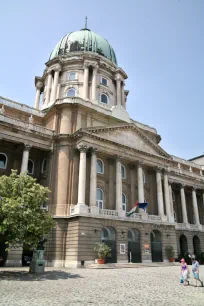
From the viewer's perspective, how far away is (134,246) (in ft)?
106

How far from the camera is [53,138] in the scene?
34.2 metres

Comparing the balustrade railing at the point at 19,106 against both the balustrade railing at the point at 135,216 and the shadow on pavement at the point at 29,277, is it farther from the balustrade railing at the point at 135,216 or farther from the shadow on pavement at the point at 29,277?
the shadow on pavement at the point at 29,277

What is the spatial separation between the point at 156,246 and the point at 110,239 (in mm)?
7696

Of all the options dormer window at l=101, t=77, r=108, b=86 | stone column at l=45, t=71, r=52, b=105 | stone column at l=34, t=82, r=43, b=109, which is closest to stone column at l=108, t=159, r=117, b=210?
stone column at l=45, t=71, r=52, b=105

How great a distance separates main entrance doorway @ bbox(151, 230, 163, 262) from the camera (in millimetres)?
34188

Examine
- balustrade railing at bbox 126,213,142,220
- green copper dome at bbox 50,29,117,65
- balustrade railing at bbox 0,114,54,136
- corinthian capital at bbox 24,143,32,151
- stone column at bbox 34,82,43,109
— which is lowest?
balustrade railing at bbox 126,213,142,220

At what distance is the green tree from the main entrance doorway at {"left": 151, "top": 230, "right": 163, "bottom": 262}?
1893cm

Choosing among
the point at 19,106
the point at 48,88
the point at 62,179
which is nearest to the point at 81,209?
the point at 62,179

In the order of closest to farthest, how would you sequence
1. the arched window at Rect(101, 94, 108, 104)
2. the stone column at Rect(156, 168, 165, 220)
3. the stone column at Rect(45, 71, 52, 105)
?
the stone column at Rect(156, 168, 165, 220)
the stone column at Rect(45, 71, 52, 105)
the arched window at Rect(101, 94, 108, 104)

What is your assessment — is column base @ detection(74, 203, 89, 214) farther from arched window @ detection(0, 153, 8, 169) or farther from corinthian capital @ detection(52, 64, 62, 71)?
corinthian capital @ detection(52, 64, 62, 71)

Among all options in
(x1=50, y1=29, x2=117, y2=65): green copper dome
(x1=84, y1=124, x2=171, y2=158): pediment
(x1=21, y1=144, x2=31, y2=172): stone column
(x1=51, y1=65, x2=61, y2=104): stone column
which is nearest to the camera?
(x1=21, y1=144, x2=31, y2=172): stone column

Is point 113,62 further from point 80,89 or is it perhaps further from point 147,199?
point 147,199

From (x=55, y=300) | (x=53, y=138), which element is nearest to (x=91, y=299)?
(x=55, y=300)

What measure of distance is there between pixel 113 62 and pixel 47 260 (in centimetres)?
4042
